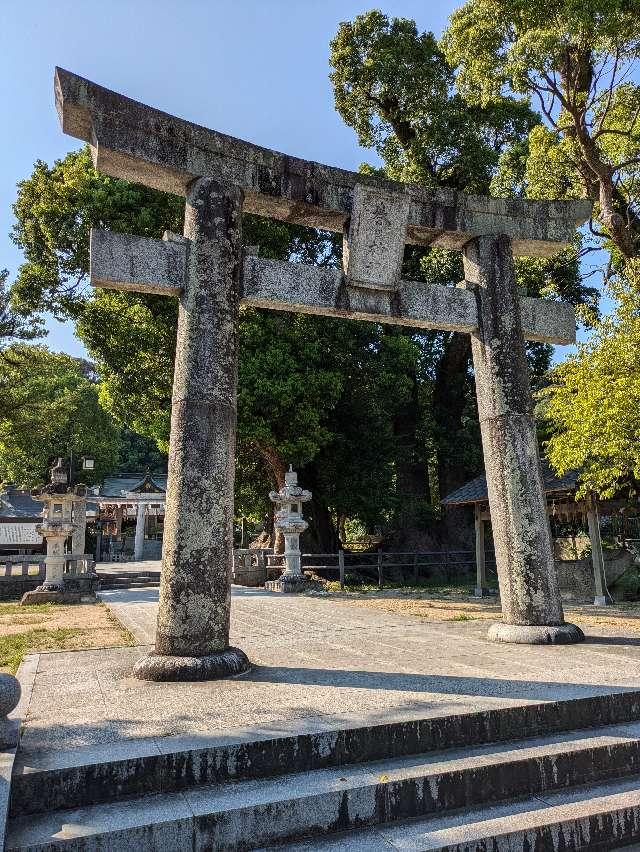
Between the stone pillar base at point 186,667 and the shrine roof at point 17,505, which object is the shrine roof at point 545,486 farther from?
the shrine roof at point 17,505

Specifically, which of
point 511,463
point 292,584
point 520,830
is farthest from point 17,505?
point 520,830

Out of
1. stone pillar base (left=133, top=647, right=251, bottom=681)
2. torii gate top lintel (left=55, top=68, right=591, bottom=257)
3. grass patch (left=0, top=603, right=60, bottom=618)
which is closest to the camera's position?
stone pillar base (left=133, top=647, right=251, bottom=681)

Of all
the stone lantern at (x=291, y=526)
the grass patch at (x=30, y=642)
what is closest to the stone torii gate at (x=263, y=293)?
the grass patch at (x=30, y=642)

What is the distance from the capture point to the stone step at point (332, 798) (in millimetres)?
2469

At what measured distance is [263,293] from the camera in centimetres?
546

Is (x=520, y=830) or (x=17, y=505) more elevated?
(x=17, y=505)

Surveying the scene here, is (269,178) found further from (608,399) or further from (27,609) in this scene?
(27,609)

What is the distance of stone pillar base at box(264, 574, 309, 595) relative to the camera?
14.5 meters

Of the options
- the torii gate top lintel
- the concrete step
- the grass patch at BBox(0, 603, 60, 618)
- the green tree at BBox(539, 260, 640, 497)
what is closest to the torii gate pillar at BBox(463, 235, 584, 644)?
the torii gate top lintel

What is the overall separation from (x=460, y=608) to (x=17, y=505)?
25829mm

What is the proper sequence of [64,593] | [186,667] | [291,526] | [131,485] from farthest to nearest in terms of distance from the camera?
1. [131,485]
2. [291,526]
3. [64,593]
4. [186,667]

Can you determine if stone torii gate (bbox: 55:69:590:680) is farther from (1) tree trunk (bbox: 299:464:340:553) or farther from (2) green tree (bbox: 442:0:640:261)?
(1) tree trunk (bbox: 299:464:340:553)

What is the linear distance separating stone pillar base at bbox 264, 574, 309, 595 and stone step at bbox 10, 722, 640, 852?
1147cm

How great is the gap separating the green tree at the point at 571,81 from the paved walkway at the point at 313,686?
10.4 m
